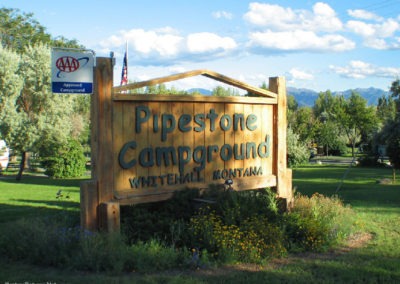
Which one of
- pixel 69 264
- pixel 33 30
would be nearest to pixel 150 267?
pixel 69 264

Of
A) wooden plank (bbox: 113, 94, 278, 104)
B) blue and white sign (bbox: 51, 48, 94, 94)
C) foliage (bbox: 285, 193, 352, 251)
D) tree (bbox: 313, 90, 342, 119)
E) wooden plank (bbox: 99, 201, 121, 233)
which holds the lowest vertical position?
foliage (bbox: 285, 193, 352, 251)

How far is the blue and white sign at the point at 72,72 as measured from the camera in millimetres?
→ 6875

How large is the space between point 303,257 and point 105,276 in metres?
2.85

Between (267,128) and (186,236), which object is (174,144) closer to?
(186,236)

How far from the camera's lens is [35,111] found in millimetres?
29062

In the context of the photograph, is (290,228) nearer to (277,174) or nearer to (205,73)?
(277,174)

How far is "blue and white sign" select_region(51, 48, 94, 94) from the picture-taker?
6875 mm

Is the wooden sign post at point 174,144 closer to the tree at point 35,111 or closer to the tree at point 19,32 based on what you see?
the tree at point 35,111

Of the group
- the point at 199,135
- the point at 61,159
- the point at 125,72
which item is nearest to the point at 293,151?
the point at 125,72

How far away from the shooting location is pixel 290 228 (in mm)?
7434

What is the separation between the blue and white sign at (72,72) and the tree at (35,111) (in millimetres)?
22054

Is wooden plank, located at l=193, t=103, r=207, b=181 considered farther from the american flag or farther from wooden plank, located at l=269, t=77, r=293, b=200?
the american flag

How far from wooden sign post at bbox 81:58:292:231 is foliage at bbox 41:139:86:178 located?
72.2 ft

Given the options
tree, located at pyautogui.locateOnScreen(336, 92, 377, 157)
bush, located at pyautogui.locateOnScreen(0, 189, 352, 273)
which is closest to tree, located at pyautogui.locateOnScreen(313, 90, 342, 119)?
tree, located at pyautogui.locateOnScreen(336, 92, 377, 157)
